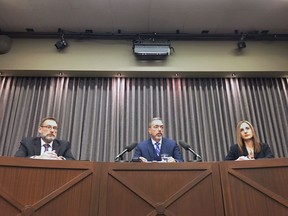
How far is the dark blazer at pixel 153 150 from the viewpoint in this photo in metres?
3.04

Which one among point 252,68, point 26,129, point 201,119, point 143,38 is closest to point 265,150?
point 201,119

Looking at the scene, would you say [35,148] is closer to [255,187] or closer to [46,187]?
[46,187]

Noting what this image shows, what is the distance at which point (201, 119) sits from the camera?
445 centimetres

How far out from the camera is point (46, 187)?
199 cm

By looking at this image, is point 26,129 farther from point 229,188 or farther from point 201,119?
point 229,188

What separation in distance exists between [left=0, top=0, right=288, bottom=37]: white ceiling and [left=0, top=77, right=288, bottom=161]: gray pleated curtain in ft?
2.75

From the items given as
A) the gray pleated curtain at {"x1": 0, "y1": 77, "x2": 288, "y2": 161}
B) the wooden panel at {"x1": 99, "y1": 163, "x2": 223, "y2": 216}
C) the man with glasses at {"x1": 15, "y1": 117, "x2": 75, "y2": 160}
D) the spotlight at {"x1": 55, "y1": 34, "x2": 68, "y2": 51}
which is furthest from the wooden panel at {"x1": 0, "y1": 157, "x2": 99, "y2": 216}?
the spotlight at {"x1": 55, "y1": 34, "x2": 68, "y2": 51}

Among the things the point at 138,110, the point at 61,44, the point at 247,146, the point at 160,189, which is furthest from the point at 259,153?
the point at 61,44

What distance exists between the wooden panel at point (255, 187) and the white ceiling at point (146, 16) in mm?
2823

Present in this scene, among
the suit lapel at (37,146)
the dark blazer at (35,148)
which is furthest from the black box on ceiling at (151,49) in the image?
the suit lapel at (37,146)

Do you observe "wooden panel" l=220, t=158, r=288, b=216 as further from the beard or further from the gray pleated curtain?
the gray pleated curtain

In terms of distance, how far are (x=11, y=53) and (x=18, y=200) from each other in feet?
11.3

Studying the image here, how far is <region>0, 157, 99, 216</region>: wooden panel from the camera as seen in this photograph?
1909 millimetres

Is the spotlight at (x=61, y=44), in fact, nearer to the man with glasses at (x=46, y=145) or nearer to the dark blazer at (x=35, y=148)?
the man with glasses at (x=46, y=145)
